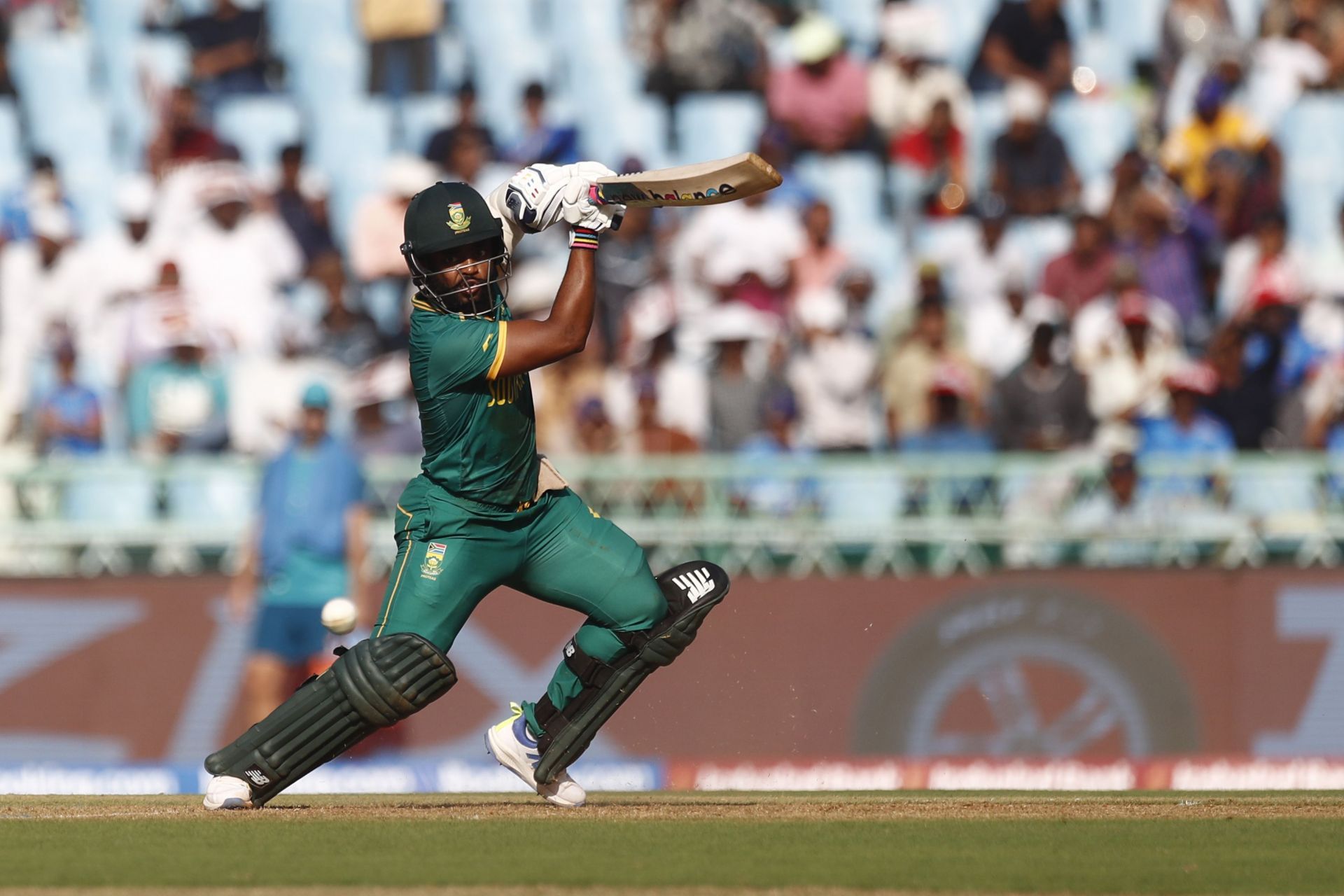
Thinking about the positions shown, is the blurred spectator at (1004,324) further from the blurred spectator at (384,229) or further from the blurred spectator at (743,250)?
the blurred spectator at (384,229)

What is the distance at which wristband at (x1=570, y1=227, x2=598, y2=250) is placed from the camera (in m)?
6.64

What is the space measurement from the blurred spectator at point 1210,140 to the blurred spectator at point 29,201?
7.45 m

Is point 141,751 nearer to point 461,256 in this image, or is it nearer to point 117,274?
point 117,274

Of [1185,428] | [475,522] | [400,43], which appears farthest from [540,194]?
[400,43]

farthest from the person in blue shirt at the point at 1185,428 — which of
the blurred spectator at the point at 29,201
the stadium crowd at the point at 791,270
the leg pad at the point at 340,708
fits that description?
the blurred spectator at the point at 29,201

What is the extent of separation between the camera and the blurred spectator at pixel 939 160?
13969 mm

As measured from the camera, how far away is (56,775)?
9.73 m

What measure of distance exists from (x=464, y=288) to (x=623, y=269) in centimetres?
638

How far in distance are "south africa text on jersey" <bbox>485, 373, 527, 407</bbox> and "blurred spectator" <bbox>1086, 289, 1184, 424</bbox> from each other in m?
5.92

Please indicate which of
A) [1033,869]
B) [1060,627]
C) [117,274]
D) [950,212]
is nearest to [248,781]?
[1033,869]

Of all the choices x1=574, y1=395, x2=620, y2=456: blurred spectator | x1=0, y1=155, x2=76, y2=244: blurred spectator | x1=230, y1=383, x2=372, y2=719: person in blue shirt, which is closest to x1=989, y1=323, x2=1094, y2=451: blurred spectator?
x1=574, y1=395, x2=620, y2=456: blurred spectator

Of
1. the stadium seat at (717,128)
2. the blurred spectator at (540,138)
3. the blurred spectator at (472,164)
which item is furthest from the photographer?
the stadium seat at (717,128)

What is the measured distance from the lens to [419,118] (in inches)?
585

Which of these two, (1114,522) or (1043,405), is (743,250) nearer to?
(1043,405)
